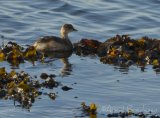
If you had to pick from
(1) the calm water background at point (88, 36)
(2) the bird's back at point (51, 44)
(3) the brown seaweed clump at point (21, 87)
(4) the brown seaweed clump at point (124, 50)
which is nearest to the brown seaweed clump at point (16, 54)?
(1) the calm water background at point (88, 36)

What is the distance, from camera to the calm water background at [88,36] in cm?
1083

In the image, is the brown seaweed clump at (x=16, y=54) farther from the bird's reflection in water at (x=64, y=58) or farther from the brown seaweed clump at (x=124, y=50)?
the brown seaweed clump at (x=124, y=50)

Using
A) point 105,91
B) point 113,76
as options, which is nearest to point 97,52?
point 113,76

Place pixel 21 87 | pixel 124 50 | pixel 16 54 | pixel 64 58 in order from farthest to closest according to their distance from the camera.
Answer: pixel 64 58, pixel 124 50, pixel 16 54, pixel 21 87

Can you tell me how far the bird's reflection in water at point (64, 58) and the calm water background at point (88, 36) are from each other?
9 cm

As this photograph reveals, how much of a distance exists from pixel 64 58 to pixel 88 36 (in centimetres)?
208

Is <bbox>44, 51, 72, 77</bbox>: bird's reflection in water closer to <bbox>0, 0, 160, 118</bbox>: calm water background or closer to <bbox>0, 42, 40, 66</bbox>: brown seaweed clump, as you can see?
<bbox>0, 0, 160, 118</bbox>: calm water background

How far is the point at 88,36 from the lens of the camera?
647 inches

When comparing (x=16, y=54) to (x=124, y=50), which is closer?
(x=16, y=54)

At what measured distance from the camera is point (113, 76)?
41.6ft

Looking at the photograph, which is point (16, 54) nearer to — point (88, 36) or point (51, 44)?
point (51, 44)

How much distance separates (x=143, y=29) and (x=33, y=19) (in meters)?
2.79

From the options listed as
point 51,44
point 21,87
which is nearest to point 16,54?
point 51,44

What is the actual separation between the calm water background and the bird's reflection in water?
9 centimetres
